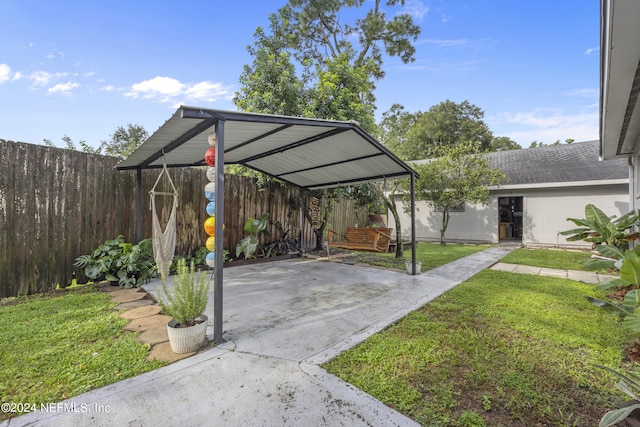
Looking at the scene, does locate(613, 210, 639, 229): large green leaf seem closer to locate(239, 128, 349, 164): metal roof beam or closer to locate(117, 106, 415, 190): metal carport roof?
locate(117, 106, 415, 190): metal carport roof

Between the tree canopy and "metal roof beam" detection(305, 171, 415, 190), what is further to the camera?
the tree canopy

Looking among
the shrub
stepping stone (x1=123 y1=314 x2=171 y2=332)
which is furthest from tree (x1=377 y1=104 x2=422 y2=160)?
stepping stone (x1=123 y1=314 x2=171 y2=332)

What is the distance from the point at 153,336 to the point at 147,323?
45 centimetres

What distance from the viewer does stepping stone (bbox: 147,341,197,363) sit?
253cm

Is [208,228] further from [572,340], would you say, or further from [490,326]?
[572,340]

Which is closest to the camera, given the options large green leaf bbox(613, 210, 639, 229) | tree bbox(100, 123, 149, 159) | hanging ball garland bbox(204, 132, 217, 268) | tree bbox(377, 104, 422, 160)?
hanging ball garland bbox(204, 132, 217, 268)

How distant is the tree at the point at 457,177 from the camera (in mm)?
10445

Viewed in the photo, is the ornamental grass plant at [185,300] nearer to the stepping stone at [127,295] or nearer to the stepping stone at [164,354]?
the stepping stone at [164,354]

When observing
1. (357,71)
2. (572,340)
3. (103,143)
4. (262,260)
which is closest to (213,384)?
(572,340)

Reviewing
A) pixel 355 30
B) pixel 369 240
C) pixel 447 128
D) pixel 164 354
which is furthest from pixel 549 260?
pixel 447 128

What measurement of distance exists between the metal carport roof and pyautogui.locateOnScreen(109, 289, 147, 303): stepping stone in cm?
213

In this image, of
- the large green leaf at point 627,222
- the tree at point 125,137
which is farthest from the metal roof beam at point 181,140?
the tree at point 125,137

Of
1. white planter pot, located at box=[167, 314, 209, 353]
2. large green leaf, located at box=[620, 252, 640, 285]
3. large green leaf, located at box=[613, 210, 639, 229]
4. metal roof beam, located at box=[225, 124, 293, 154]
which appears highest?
metal roof beam, located at box=[225, 124, 293, 154]

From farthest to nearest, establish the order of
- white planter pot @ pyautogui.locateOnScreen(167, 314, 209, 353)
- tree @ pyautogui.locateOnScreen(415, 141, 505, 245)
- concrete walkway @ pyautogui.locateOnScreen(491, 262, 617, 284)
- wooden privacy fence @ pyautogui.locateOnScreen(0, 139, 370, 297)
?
1. tree @ pyautogui.locateOnScreen(415, 141, 505, 245)
2. concrete walkway @ pyautogui.locateOnScreen(491, 262, 617, 284)
3. wooden privacy fence @ pyautogui.locateOnScreen(0, 139, 370, 297)
4. white planter pot @ pyautogui.locateOnScreen(167, 314, 209, 353)
